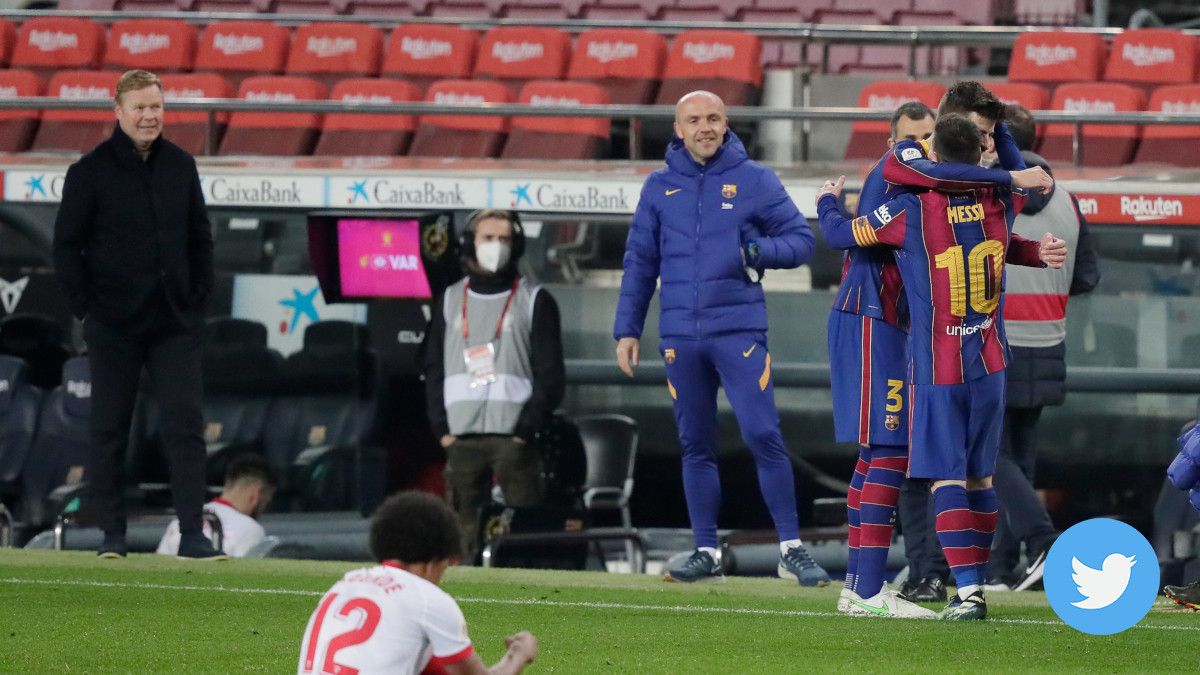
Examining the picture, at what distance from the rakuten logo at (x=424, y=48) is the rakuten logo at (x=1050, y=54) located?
15.0 feet

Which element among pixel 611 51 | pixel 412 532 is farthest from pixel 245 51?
pixel 412 532

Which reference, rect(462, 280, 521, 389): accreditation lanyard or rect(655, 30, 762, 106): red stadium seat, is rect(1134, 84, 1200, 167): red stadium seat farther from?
rect(462, 280, 521, 389): accreditation lanyard

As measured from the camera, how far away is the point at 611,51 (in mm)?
14727

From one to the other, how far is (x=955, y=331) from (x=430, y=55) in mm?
9845

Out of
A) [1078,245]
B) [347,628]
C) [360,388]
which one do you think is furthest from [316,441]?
[347,628]

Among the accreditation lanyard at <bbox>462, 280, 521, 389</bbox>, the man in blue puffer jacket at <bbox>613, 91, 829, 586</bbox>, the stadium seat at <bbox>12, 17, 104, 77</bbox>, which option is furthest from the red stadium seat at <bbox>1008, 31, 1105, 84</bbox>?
the stadium seat at <bbox>12, 17, 104, 77</bbox>

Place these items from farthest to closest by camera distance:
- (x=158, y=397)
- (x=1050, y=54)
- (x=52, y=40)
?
(x=52, y=40), (x=1050, y=54), (x=158, y=397)

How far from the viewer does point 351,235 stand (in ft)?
36.9

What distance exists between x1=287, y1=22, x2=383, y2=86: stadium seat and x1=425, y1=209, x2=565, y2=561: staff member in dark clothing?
602 centimetres

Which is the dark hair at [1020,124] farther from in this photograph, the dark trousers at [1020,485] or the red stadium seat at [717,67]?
the red stadium seat at [717,67]

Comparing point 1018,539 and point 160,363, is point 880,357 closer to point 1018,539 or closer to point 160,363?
point 1018,539

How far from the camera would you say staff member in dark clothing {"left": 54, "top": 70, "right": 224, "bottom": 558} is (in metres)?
7.91

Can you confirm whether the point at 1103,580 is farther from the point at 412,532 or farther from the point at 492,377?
the point at 492,377

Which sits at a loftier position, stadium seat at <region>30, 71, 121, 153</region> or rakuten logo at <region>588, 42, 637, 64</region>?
rakuten logo at <region>588, 42, 637, 64</region>
